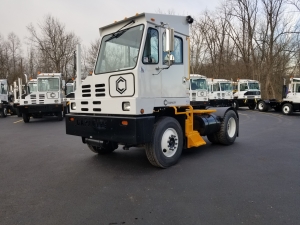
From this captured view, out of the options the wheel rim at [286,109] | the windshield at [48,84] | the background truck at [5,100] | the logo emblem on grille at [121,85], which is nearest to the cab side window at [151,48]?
the logo emblem on grille at [121,85]

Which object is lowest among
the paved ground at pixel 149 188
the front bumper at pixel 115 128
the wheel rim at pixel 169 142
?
the paved ground at pixel 149 188

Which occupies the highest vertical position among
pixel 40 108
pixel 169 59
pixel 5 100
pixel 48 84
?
pixel 48 84

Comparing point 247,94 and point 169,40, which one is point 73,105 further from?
point 247,94

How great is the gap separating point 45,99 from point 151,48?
12422 millimetres

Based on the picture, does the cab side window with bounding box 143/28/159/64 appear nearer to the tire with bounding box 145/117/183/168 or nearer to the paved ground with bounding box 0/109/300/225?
the tire with bounding box 145/117/183/168

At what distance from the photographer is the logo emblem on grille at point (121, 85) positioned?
461 centimetres

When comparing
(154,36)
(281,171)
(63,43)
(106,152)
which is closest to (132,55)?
(154,36)

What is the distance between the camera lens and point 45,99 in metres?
15.3

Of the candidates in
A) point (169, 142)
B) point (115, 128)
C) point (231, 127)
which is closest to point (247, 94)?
point (231, 127)

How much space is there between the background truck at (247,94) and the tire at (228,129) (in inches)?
685

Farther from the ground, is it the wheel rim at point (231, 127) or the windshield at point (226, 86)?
the windshield at point (226, 86)

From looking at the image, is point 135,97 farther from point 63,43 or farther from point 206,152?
point 63,43

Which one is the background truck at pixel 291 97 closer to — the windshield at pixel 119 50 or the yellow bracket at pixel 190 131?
the yellow bracket at pixel 190 131

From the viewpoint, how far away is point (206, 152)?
6.49 metres
